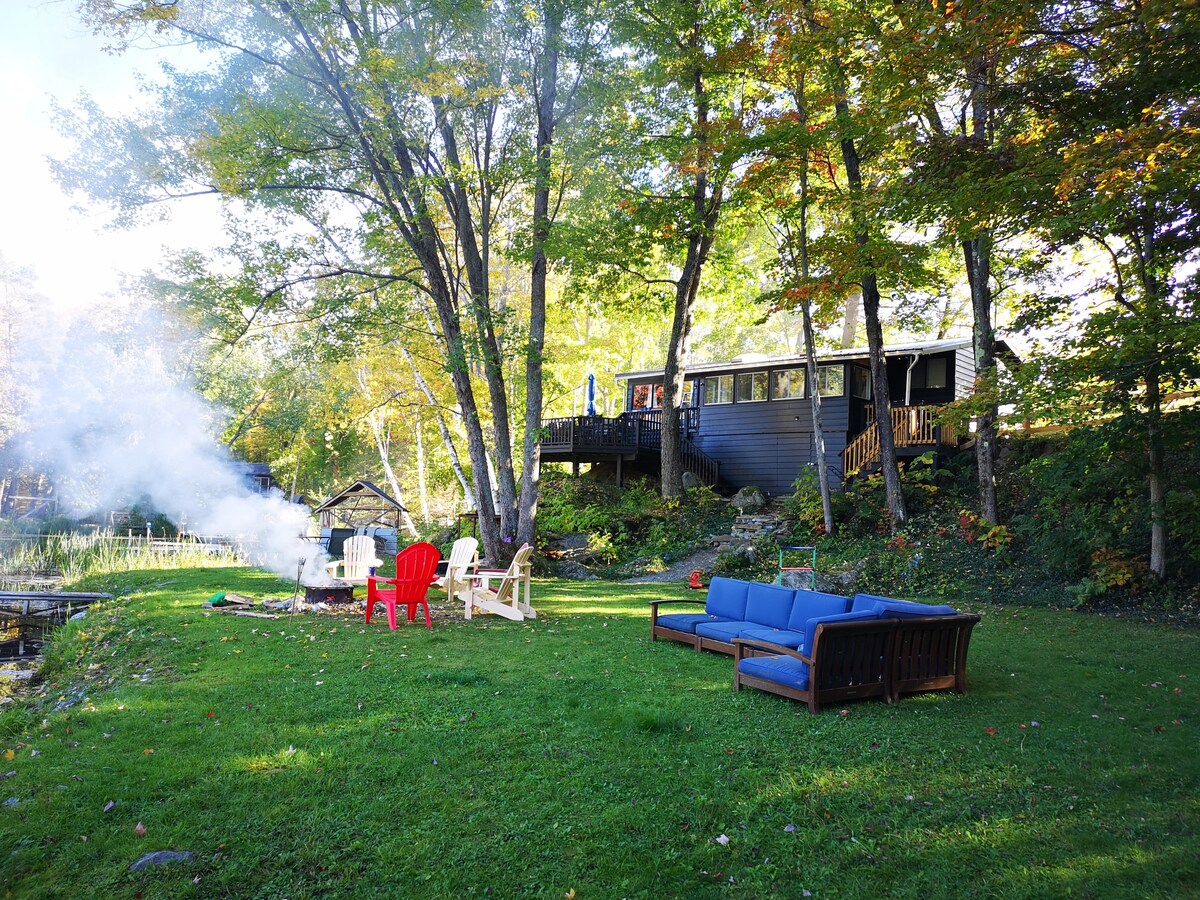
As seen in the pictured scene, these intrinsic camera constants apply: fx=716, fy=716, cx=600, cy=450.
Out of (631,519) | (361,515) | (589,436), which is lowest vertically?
(631,519)

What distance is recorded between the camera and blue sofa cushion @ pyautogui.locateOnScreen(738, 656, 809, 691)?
5.57 meters

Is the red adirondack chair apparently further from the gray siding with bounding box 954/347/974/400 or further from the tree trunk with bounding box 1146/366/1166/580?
the gray siding with bounding box 954/347/974/400

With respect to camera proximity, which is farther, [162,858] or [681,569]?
[681,569]

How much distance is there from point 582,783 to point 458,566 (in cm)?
725

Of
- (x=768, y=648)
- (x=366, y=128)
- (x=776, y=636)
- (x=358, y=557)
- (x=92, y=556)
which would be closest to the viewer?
(x=768, y=648)

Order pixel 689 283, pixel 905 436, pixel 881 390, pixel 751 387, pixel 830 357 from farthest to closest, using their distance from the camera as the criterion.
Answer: pixel 751 387
pixel 830 357
pixel 689 283
pixel 905 436
pixel 881 390

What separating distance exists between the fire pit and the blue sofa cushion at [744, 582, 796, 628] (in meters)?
5.92

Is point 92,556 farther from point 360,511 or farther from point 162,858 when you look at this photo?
point 162,858

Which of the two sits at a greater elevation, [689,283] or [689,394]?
[689,283]

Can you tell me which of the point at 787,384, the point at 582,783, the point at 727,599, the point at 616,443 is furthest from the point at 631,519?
the point at 582,783

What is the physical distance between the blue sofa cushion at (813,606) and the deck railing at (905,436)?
10.7 meters

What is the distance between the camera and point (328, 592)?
10461 millimetres

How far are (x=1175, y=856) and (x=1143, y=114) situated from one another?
20.9 ft

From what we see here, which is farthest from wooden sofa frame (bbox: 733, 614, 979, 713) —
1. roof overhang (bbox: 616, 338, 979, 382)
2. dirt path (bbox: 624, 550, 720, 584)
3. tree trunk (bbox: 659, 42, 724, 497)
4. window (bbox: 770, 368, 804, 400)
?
window (bbox: 770, 368, 804, 400)
